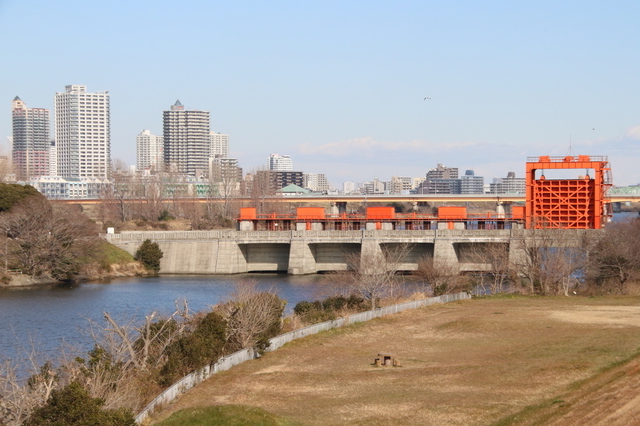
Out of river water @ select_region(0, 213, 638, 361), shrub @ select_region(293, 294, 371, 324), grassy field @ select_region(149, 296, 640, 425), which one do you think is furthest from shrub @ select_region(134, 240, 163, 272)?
grassy field @ select_region(149, 296, 640, 425)

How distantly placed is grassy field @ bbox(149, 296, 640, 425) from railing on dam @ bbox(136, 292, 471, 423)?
44 cm

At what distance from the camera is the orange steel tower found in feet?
291

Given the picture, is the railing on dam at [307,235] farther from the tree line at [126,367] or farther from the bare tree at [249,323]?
the bare tree at [249,323]

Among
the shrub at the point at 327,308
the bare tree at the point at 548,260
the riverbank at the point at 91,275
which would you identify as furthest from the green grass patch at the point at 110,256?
the bare tree at the point at 548,260

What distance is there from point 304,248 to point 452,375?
2273 inches

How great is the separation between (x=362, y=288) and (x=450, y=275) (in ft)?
47.6

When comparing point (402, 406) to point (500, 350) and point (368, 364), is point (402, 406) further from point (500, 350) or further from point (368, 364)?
point (500, 350)

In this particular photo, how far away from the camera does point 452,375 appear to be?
111 ft

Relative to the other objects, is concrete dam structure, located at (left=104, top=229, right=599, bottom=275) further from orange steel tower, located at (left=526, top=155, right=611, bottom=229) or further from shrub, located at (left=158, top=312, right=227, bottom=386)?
shrub, located at (left=158, top=312, right=227, bottom=386)

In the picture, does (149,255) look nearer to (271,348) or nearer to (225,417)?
(271,348)

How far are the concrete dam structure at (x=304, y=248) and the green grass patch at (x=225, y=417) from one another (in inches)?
2328

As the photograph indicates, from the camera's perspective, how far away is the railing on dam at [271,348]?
29.3 metres

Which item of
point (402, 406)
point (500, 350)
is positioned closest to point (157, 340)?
point (402, 406)

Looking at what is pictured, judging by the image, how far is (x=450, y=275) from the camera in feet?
235
